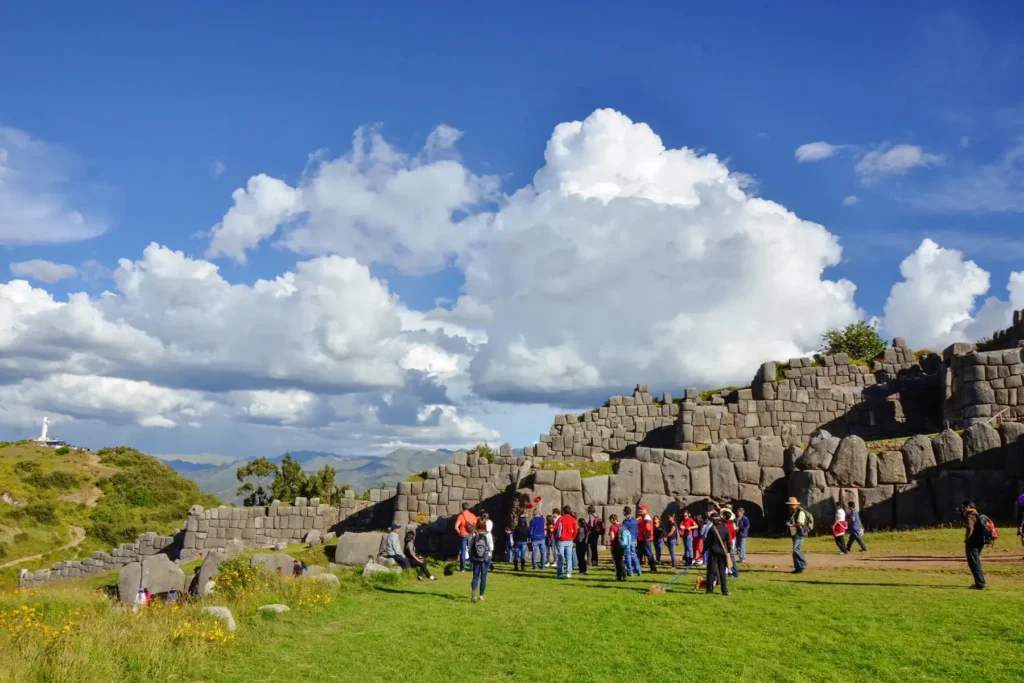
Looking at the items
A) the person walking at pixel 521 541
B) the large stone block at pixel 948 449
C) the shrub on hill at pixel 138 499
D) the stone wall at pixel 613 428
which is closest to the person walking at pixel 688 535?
the person walking at pixel 521 541

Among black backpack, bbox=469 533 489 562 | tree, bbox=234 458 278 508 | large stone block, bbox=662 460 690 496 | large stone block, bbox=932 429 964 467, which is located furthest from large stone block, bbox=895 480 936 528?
tree, bbox=234 458 278 508

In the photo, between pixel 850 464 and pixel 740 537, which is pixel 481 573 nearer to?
pixel 740 537

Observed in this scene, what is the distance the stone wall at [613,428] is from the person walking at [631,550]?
50.6 feet

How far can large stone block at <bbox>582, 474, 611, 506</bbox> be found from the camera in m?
24.6

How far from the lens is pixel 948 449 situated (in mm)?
21969

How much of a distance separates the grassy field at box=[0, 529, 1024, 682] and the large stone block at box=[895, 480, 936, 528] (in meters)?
6.66

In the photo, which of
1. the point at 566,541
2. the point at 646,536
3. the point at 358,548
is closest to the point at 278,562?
the point at 358,548

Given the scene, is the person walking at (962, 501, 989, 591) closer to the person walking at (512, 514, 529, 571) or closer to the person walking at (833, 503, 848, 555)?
the person walking at (833, 503, 848, 555)

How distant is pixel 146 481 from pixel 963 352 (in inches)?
2721

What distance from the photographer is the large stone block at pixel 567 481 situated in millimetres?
24469

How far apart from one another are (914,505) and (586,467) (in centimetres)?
1022

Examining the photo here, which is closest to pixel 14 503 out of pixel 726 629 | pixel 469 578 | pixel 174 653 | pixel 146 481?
pixel 146 481

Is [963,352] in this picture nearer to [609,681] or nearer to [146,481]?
[609,681]

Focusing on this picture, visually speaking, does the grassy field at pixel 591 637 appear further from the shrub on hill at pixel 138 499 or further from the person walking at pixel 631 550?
the shrub on hill at pixel 138 499
